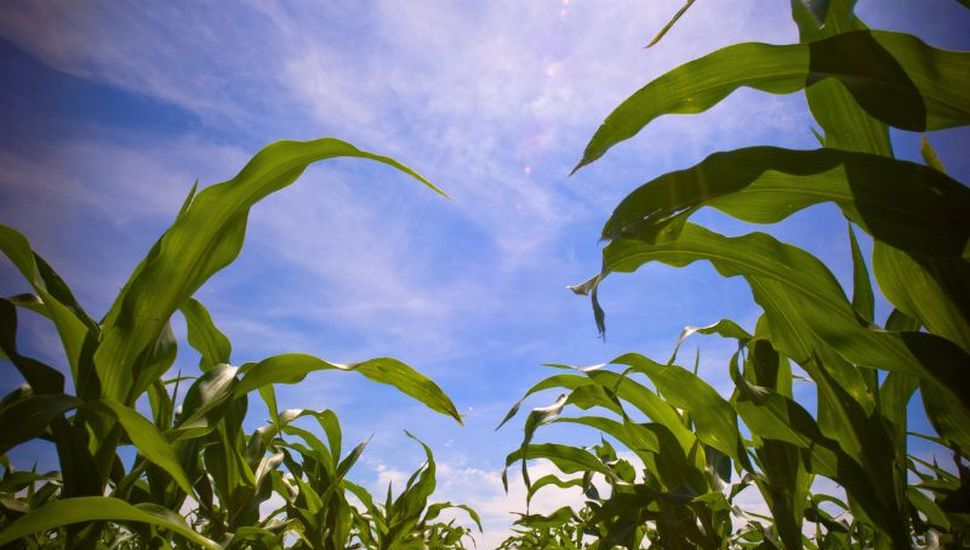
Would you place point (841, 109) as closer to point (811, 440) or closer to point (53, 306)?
point (811, 440)

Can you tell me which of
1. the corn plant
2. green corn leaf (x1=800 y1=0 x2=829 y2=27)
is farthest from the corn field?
the corn plant

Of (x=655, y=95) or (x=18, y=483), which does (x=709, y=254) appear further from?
(x=18, y=483)

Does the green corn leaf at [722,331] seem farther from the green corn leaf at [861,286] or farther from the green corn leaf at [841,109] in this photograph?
the green corn leaf at [841,109]

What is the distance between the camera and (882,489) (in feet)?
2.37

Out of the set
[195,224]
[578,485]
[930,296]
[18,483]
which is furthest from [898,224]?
[18,483]

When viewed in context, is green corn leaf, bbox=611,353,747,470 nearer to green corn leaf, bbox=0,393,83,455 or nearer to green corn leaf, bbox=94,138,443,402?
green corn leaf, bbox=94,138,443,402

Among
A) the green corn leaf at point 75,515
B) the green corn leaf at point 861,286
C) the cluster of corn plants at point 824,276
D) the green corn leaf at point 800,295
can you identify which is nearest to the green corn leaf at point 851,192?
the cluster of corn plants at point 824,276

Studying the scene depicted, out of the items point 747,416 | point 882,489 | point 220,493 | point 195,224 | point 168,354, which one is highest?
point 195,224

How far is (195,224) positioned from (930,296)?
1087mm

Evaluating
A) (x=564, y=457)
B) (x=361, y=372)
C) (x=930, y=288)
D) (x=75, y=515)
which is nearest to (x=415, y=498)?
(x=564, y=457)

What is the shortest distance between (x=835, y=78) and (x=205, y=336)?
4.03 feet

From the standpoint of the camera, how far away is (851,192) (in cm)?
62

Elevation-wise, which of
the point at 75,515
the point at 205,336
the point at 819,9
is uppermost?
the point at 205,336

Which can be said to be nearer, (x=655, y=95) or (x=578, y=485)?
(x=655, y=95)
